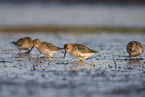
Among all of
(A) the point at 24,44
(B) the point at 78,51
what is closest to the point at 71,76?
(B) the point at 78,51

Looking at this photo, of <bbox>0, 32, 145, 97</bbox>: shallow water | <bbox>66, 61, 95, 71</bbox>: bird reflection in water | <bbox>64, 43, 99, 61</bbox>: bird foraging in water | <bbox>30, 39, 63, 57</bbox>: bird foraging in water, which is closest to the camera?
<bbox>0, 32, 145, 97</bbox>: shallow water

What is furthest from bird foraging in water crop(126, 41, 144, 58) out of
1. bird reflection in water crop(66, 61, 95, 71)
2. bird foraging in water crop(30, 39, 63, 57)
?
bird foraging in water crop(30, 39, 63, 57)

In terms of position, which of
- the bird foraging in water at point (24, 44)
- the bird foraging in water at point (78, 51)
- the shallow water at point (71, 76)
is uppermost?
the bird foraging in water at point (24, 44)

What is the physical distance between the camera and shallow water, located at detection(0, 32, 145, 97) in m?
7.77

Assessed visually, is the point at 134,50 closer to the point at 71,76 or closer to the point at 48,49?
the point at 48,49

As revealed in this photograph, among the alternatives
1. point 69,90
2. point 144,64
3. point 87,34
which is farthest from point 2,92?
point 87,34

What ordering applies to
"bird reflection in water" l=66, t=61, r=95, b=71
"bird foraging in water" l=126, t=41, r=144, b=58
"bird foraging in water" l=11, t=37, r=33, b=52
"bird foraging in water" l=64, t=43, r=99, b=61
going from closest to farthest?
"bird reflection in water" l=66, t=61, r=95, b=71
"bird foraging in water" l=64, t=43, r=99, b=61
"bird foraging in water" l=126, t=41, r=144, b=58
"bird foraging in water" l=11, t=37, r=33, b=52

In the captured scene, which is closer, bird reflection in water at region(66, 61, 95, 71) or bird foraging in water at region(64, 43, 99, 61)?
bird reflection in water at region(66, 61, 95, 71)

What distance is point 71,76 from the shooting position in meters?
9.32

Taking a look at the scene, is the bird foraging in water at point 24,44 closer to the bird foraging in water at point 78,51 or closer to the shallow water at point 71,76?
the shallow water at point 71,76

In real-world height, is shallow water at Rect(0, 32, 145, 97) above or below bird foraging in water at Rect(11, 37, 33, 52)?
below

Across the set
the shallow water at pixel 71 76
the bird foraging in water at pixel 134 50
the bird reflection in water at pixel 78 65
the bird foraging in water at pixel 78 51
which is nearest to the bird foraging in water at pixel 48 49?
the shallow water at pixel 71 76

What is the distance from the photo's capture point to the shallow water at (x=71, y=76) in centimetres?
777

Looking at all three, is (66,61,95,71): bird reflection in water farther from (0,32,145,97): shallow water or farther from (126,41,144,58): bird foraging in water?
(126,41,144,58): bird foraging in water
